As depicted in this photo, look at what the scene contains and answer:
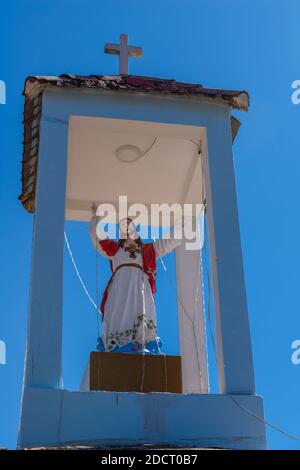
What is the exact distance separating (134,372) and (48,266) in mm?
1107

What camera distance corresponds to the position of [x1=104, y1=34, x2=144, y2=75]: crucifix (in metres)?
7.75

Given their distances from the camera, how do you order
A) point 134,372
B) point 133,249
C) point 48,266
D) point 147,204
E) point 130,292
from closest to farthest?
point 48,266 → point 134,372 → point 130,292 → point 133,249 → point 147,204

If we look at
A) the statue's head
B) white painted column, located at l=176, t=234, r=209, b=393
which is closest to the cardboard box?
white painted column, located at l=176, t=234, r=209, b=393

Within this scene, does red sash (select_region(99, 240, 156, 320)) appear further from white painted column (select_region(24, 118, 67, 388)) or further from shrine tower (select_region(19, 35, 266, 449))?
white painted column (select_region(24, 118, 67, 388))

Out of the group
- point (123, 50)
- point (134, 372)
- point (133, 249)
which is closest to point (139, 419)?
point (134, 372)

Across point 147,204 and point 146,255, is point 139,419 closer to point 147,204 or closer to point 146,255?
point 146,255

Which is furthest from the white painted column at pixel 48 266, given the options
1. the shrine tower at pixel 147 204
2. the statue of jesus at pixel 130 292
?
the statue of jesus at pixel 130 292

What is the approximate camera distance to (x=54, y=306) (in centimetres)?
596

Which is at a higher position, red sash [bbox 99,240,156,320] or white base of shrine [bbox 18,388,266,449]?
red sash [bbox 99,240,156,320]

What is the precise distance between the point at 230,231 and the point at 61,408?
6.75 feet

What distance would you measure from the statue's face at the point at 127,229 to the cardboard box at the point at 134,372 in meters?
1.45

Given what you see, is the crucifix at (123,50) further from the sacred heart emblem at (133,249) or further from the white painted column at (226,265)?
the sacred heart emblem at (133,249)

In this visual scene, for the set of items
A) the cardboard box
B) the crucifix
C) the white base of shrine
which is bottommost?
the white base of shrine

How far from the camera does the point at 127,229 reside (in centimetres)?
757
